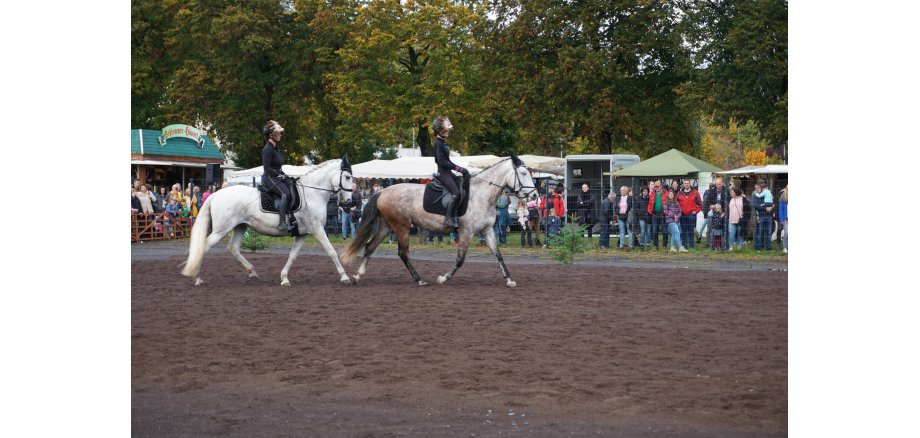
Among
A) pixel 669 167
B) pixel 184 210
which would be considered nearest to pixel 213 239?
pixel 184 210

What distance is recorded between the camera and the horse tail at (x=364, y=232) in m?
15.3

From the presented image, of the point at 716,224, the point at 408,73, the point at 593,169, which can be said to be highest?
the point at 408,73

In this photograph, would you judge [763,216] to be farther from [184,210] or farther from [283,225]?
[184,210]

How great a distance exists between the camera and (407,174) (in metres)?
30.7

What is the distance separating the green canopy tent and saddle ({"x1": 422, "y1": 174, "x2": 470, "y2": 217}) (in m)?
12.9

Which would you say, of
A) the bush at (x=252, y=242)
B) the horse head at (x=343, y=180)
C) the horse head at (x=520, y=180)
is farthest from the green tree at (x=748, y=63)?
the bush at (x=252, y=242)

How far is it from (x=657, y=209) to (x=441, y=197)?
9856mm

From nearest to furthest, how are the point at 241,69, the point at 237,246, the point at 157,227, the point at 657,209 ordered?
1. the point at 237,246
2. the point at 657,209
3. the point at 157,227
4. the point at 241,69

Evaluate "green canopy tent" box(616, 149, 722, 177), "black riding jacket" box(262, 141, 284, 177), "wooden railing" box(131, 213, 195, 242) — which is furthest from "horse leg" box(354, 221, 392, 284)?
"wooden railing" box(131, 213, 195, 242)

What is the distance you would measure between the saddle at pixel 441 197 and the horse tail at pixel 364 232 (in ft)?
2.68

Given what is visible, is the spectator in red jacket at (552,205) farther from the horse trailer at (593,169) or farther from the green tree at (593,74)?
the green tree at (593,74)

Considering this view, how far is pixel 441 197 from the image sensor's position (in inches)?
593
